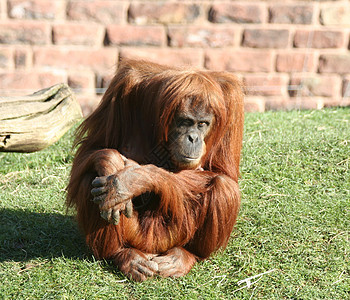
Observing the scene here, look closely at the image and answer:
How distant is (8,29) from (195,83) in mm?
3348

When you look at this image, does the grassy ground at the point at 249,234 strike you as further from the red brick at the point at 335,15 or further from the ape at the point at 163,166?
the red brick at the point at 335,15

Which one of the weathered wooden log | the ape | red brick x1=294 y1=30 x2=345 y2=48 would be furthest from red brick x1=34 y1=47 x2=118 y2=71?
the ape

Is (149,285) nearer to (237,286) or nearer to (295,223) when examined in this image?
(237,286)

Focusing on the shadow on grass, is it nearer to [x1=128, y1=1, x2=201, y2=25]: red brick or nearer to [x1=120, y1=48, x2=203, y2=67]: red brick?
[x1=120, y1=48, x2=203, y2=67]: red brick

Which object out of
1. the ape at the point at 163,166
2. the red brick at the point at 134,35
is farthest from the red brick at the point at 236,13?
the ape at the point at 163,166

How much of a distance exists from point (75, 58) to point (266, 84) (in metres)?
2.15

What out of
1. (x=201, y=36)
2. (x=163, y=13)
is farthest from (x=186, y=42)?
(x=163, y=13)

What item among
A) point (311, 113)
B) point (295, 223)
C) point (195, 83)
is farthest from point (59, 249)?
point (311, 113)

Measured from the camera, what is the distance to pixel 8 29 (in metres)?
5.74

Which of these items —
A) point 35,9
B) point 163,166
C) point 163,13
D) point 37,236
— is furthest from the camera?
point 163,13

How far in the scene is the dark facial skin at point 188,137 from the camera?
309 centimetres

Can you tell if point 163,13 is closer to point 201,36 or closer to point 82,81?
point 201,36

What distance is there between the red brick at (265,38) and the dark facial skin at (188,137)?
10.1ft

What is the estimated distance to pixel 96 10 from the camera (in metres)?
5.82
